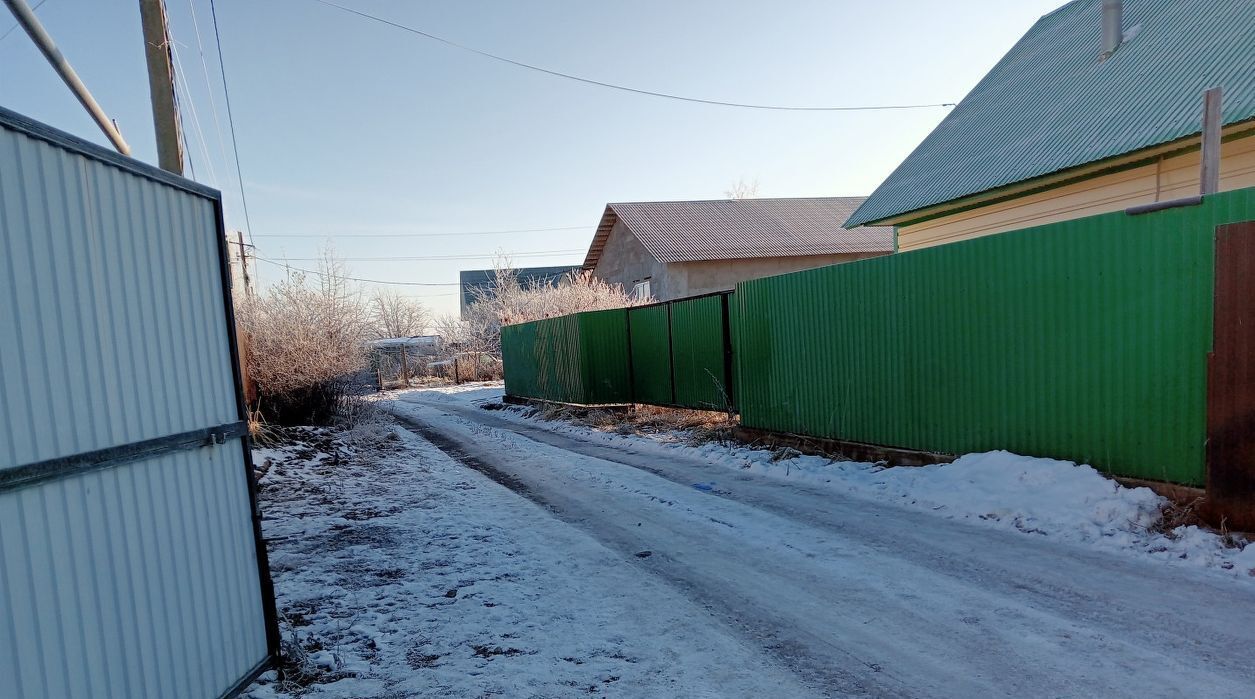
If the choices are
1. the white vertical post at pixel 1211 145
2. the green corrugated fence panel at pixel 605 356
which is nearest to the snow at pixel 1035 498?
the white vertical post at pixel 1211 145

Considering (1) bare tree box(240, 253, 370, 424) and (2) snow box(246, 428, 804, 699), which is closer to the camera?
(2) snow box(246, 428, 804, 699)

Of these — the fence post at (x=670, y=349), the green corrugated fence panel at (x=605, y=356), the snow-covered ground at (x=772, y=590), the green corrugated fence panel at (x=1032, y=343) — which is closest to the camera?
the snow-covered ground at (x=772, y=590)

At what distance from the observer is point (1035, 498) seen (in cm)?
530

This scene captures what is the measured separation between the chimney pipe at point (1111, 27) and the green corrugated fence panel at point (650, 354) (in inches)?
346

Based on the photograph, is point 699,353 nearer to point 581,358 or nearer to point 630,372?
point 630,372

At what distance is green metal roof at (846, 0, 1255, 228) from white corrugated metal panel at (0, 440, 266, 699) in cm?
1036

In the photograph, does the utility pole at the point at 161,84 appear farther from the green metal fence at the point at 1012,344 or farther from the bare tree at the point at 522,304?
the bare tree at the point at 522,304

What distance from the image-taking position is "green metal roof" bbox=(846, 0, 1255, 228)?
340 inches

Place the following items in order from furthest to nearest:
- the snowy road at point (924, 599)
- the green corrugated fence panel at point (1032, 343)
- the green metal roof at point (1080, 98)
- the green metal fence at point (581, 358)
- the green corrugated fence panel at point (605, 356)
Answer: the green metal fence at point (581, 358) → the green corrugated fence panel at point (605, 356) → the green metal roof at point (1080, 98) → the green corrugated fence panel at point (1032, 343) → the snowy road at point (924, 599)

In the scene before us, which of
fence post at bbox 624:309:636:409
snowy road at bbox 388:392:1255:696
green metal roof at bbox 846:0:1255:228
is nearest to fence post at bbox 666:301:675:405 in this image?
fence post at bbox 624:309:636:409

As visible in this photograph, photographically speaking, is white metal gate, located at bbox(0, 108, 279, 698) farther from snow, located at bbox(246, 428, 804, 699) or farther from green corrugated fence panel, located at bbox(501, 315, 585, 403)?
green corrugated fence panel, located at bbox(501, 315, 585, 403)

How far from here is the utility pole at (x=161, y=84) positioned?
7020 mm

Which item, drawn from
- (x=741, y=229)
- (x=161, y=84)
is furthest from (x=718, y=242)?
(x=161, y=84)

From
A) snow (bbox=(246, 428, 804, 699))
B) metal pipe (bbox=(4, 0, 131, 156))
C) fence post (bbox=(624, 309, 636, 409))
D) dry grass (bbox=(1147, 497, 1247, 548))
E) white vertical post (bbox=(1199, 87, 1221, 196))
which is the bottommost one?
snow (bbox=(246, 428, 804, 699))
